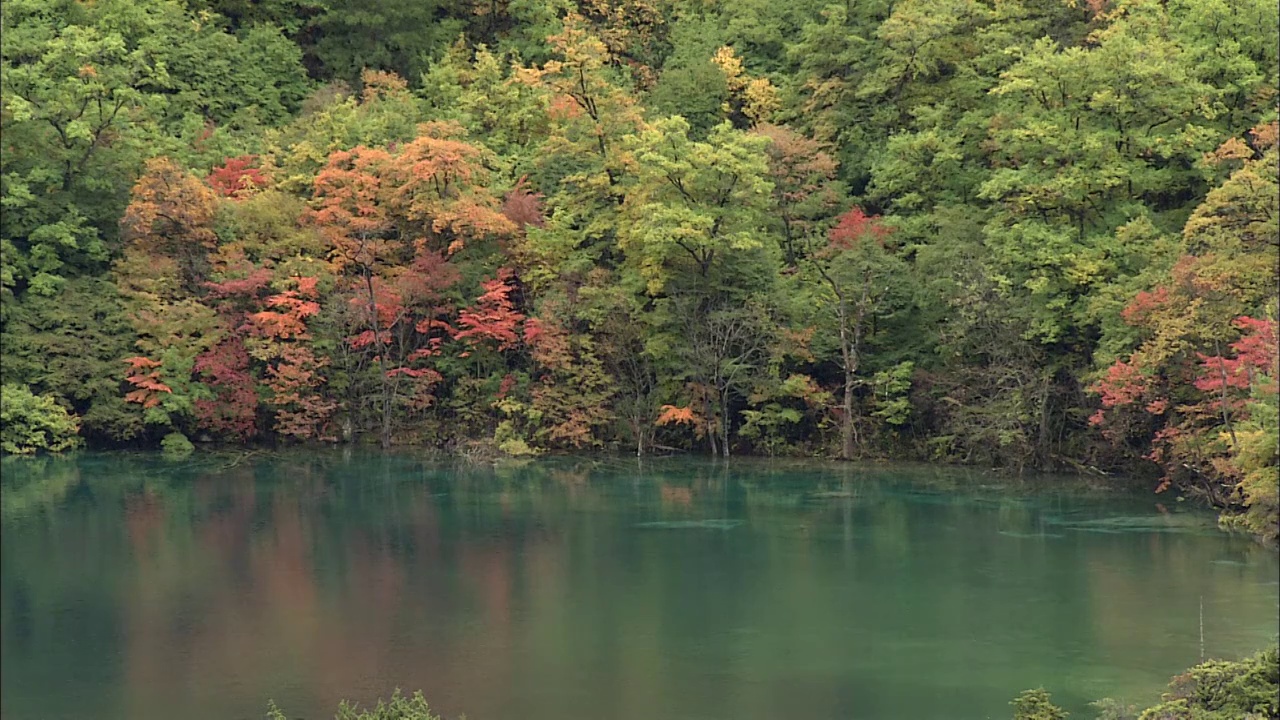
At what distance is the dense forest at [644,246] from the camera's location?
95.2 feet

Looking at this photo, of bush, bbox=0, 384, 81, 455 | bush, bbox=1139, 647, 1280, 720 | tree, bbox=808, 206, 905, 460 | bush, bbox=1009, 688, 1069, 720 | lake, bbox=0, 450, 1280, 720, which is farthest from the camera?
tree, bbox=808, 206, 905, 460

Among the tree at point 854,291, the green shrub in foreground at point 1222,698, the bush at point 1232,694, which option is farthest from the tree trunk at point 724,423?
the bush at point 1232,694

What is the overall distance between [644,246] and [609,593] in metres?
14.2

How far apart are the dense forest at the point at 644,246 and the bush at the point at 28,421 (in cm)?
11

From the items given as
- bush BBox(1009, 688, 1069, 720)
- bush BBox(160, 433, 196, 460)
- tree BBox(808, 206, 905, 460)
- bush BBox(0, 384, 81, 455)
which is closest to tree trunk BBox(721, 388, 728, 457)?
tree BBox(808, 206, 905, 460)

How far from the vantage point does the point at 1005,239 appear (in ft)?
→ 98.2

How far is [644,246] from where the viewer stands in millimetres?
32938

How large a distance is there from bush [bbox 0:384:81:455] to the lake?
171cm

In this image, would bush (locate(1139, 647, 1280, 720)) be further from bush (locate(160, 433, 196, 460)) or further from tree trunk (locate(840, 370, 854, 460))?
bush (locate(160, 433, 196, 460))

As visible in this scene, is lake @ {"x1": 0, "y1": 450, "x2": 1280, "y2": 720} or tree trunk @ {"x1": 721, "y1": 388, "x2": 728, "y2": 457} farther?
tree trunk @ {"x1": 721, "y1": 388, "x2": 728, "y2": 457}

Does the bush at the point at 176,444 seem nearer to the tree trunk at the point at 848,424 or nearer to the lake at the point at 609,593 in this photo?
the lake at the point at 609,593

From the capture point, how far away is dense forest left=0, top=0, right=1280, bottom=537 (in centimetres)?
2903

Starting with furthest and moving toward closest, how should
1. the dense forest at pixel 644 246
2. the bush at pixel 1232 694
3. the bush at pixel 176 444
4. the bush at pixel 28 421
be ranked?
the bush at pixel 176 444, the bush at pixel 28 421, the dense forest at pixel 644 246, the bush at pixel 1232 694

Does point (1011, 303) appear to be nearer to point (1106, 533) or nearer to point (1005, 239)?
point (1005, 239)
